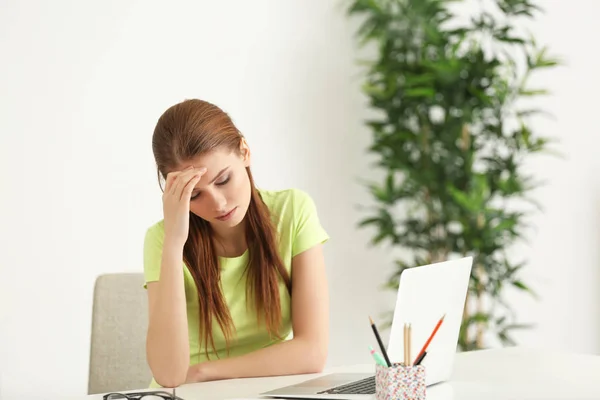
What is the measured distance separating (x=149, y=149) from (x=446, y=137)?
118 cm

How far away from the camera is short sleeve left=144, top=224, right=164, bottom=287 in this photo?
5.35ft

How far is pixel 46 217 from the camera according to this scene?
8.48 feet

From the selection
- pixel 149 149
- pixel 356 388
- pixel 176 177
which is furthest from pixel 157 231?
pixel 149 149

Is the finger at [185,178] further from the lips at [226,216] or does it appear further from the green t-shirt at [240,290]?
the green t-shirt at [240,290]

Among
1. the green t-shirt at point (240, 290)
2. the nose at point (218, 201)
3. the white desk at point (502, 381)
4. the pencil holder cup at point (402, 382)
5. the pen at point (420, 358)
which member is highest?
the nose at point (218, 201)

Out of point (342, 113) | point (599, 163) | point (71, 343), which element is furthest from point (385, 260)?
point (71, 343)

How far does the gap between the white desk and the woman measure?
0.08 meters

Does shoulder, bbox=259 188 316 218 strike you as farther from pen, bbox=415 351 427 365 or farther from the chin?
pen, bbox=415 351 427 365

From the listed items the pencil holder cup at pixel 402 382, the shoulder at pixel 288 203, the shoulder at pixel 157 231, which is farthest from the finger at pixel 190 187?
the pencil holder cup at pixel 402 382

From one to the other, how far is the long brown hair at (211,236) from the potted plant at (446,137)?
1395 mm

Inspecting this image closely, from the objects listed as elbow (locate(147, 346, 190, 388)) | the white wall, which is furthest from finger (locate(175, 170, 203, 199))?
the white wall

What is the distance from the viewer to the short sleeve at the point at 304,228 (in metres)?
1.70

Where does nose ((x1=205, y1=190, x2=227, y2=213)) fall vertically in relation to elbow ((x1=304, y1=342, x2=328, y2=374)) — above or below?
above

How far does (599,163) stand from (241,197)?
261 centimetres
